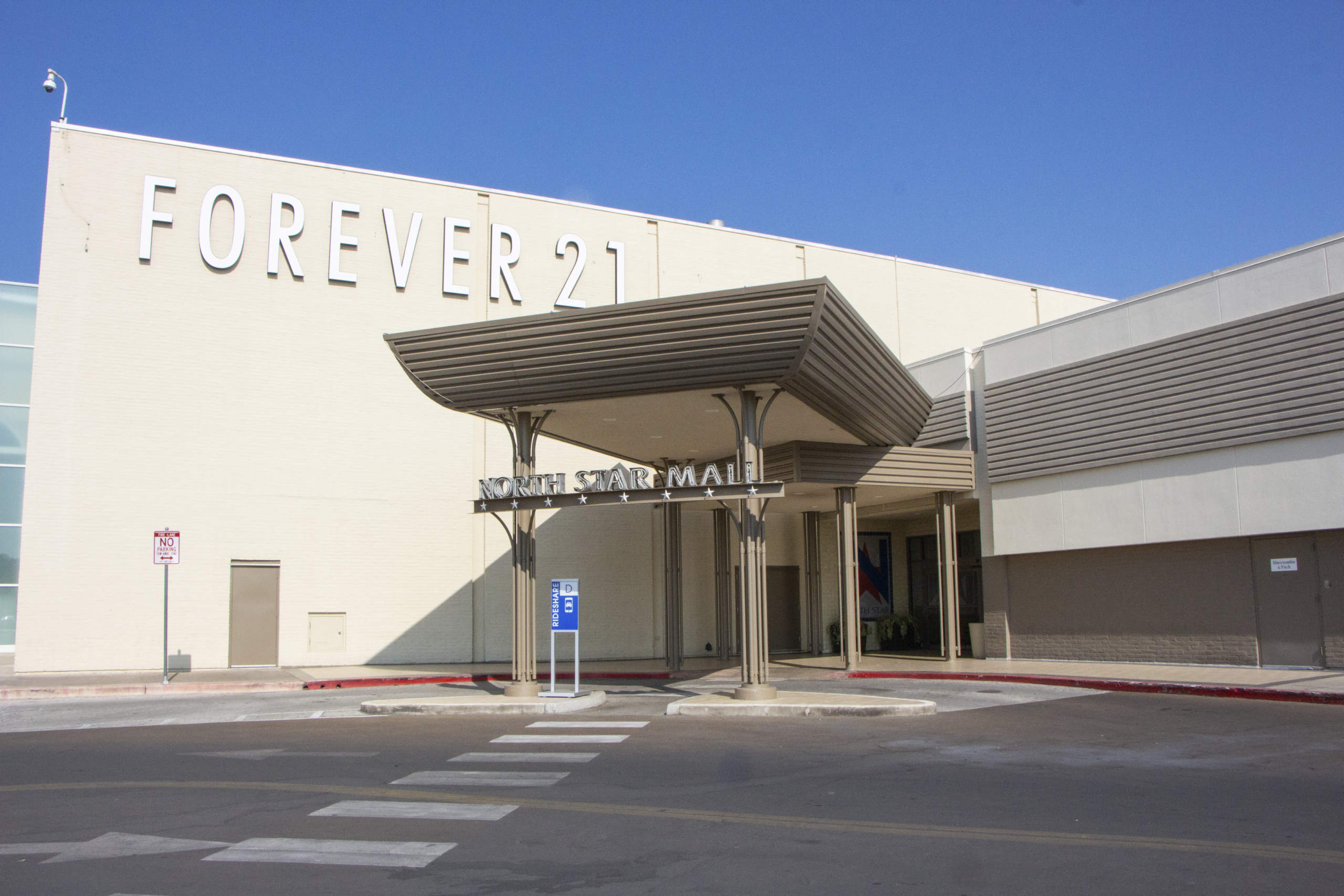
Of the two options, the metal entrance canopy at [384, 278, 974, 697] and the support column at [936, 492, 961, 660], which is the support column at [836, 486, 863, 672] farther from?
the support column at [936, 492, 961, 660]

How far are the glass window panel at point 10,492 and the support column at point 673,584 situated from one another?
2211 cm

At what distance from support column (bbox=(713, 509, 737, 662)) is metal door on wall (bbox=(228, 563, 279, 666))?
1087 centimetres

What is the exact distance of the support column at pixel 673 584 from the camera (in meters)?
23.9

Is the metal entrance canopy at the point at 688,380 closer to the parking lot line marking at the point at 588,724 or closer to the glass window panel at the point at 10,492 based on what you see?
the parking lot line marking at the point at 588,724

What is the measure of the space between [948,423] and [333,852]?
869 inches

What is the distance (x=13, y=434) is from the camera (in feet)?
108

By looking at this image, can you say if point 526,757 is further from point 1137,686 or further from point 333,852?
point 1137,686

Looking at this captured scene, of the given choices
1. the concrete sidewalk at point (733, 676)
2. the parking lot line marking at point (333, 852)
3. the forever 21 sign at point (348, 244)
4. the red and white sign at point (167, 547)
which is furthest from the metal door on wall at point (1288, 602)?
the red and white sign at point (167, 547)

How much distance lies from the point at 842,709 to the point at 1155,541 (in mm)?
10005

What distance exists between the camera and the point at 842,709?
15.1 m

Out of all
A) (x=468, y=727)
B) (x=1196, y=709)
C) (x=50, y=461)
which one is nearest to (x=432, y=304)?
(x=50, y=461)

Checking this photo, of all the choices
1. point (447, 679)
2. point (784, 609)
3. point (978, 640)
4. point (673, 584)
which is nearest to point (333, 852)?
point (447, 679)

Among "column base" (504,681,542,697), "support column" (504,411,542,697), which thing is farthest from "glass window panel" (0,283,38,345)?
"column base" (504,681,542,697)

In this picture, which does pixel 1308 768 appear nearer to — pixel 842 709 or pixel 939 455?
pixel 842 709
